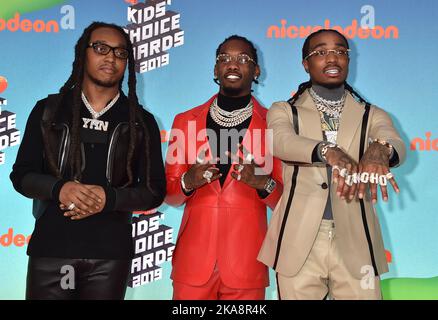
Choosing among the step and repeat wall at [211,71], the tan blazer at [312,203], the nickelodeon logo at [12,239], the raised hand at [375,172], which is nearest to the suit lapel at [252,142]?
the tan blazer at [312,203]

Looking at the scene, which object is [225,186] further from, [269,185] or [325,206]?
[325,206]

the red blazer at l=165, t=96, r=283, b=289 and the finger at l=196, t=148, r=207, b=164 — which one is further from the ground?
the finger at l=196, t=148, r=207, b=164

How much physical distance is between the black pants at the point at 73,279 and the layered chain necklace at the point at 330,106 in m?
1.20

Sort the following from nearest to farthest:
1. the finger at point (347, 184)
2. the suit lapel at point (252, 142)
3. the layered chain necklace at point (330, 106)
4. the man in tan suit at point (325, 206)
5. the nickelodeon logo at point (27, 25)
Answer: the finger at point (347, 184) < the man in tan suit at point (325, 206) < the layered chain necklace at point (330, 106) < the suit lapel at point (252, 142) < the nickelodeon logo at point (27, 25)

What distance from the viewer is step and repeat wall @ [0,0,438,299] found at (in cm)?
386

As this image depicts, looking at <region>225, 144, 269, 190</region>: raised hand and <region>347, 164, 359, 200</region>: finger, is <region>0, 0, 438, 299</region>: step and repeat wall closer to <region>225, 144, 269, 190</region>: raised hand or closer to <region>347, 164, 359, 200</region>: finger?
<region>225, 144, 269, 190</region>: raised hand

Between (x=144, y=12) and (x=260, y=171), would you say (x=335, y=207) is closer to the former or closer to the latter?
Answer: (x=260, y=171)

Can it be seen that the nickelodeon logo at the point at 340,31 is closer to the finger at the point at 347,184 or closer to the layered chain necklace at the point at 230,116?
the layered chain necklace at the point at 230,116

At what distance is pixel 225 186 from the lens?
115 inches

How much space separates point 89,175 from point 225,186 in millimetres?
706

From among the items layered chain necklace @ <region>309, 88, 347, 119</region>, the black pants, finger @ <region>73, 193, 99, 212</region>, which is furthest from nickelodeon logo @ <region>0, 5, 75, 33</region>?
layered chain necklace @ <region>309, 88, 347, 119</region>

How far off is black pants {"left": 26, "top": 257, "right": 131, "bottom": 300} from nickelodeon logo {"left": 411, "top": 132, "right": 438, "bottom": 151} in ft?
7.55

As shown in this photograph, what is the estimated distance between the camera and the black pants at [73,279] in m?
2.49
